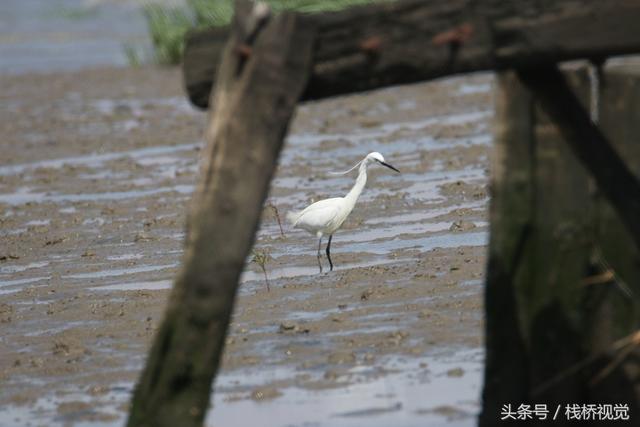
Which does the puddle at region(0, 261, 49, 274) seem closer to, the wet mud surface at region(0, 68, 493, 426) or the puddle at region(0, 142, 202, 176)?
the wet mud surface at region(0, 68, 493, 426)

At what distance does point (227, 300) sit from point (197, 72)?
83 centimetres

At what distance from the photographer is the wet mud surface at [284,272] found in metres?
6.52

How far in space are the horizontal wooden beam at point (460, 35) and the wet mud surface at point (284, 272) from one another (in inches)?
72.2

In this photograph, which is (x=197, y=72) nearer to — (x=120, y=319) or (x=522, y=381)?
(x=522, y=381)

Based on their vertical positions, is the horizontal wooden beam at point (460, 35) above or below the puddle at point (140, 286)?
above

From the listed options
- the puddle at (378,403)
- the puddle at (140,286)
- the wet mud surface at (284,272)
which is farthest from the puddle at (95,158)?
the puddle at (378,403)

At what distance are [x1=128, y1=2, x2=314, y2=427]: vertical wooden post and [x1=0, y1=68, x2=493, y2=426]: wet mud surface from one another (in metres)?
1.45

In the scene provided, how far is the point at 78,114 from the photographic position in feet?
61.1

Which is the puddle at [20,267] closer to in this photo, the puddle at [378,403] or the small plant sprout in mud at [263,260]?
the small plant sprout in mud at [263,260]

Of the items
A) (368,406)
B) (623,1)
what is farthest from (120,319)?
(623,1)

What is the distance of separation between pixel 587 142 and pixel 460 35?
24.8 inches

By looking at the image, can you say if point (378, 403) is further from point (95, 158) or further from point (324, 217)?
point (95, 158)

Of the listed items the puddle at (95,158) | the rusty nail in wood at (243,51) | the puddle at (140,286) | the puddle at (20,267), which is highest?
the rusty nail in wood at (243,51)

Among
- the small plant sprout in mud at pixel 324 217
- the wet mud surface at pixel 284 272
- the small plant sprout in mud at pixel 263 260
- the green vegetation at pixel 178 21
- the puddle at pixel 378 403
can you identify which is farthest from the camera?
the green vegetation at pixel 178 21
